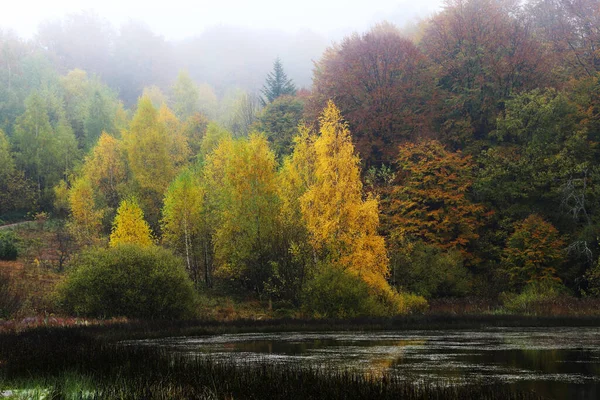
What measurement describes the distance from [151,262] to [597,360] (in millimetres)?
20460

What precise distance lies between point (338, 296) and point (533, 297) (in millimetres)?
12772

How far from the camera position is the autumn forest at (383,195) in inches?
1243

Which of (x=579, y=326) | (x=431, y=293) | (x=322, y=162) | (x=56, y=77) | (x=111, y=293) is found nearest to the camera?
(x=579, y=326)

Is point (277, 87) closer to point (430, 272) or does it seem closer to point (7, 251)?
point (7, 251)

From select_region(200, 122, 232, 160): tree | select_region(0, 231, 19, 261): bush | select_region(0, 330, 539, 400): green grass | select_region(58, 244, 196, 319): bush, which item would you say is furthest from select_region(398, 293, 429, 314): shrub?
select_region(200, 122, 232, 160): tree

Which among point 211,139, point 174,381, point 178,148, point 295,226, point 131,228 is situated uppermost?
point 211,139

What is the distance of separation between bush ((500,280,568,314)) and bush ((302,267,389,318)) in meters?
9.23

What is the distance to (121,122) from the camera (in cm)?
9031

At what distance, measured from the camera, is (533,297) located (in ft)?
114

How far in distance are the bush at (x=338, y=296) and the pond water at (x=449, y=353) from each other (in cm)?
450

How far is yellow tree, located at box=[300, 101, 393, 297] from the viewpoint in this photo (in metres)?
31.9

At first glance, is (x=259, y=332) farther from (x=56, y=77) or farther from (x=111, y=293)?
(x=56, y=77)

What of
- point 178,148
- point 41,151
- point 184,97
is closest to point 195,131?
point 178,148

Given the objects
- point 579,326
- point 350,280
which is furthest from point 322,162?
point 579,326
